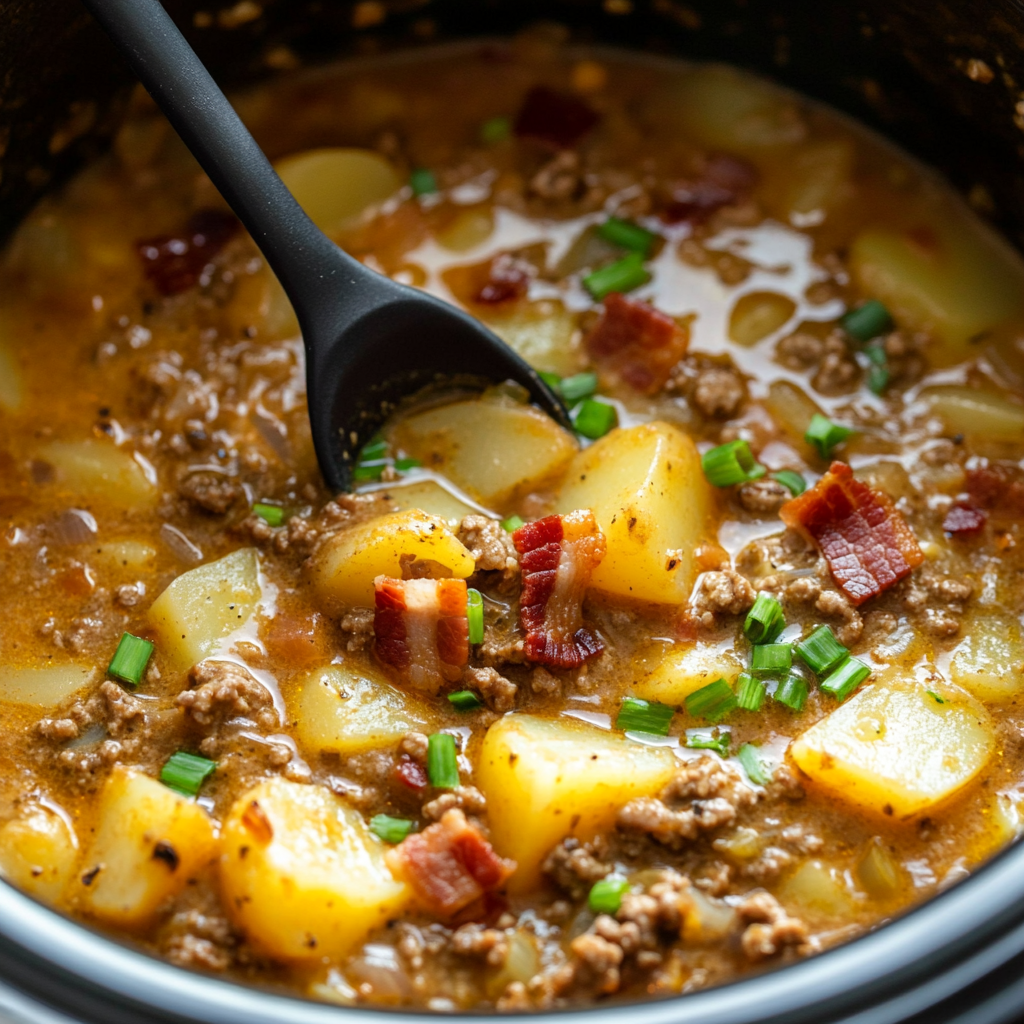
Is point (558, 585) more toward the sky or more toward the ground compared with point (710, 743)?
more toward the sky

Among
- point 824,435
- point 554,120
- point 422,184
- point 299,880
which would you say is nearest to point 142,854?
point 299,880

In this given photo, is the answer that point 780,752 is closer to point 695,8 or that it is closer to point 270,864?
point 270,864

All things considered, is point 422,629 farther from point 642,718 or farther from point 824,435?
point 824,435

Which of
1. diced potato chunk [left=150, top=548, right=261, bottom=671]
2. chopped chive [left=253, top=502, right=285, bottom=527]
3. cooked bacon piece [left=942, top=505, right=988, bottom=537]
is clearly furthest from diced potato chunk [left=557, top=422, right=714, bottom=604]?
diced potato chunk [left=150, top=548, right=261, bottom=671]

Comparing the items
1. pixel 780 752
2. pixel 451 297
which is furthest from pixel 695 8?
pixel 780 752

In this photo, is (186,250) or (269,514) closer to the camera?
(269,514)

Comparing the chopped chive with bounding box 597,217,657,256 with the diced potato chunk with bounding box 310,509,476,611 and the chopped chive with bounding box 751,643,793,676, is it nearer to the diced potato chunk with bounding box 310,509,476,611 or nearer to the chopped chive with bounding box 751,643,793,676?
the diced potato chunk with bounding box 310,509,476,611

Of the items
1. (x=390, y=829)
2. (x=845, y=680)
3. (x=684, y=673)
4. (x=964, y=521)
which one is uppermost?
(x=964, y=521)
